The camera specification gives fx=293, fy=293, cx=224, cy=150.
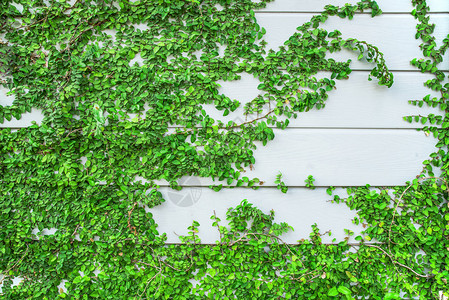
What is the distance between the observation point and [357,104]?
1.56m

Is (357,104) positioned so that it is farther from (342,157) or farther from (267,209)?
(267,209)

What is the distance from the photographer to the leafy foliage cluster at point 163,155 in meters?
1.53

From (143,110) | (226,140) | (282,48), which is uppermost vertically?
(282,48)

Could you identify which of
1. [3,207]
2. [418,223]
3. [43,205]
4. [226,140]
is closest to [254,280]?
[226,140]

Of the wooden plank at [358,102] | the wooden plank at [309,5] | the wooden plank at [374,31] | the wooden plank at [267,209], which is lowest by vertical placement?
the wooden plank at [267,209]

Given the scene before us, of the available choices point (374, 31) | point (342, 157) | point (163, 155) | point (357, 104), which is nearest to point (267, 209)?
point (342, 157)

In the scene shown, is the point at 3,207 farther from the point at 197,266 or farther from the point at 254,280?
the point at 254,280

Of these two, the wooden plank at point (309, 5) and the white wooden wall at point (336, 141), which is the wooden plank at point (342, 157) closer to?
the white wooden wall at point (336, 141)

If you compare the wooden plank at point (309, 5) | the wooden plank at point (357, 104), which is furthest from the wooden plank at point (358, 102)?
the wooden plank at point (309, 5)

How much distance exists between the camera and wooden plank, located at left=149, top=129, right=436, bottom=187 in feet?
5.10

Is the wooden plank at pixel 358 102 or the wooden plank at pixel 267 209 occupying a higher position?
the wooden plank at pixel 358 102

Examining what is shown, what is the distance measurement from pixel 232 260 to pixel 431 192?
1092 millimetres

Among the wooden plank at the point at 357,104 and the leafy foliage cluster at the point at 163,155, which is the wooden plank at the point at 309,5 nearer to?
the leafy foliage cluster at the point at 163,155

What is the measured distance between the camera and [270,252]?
1.54 meters
